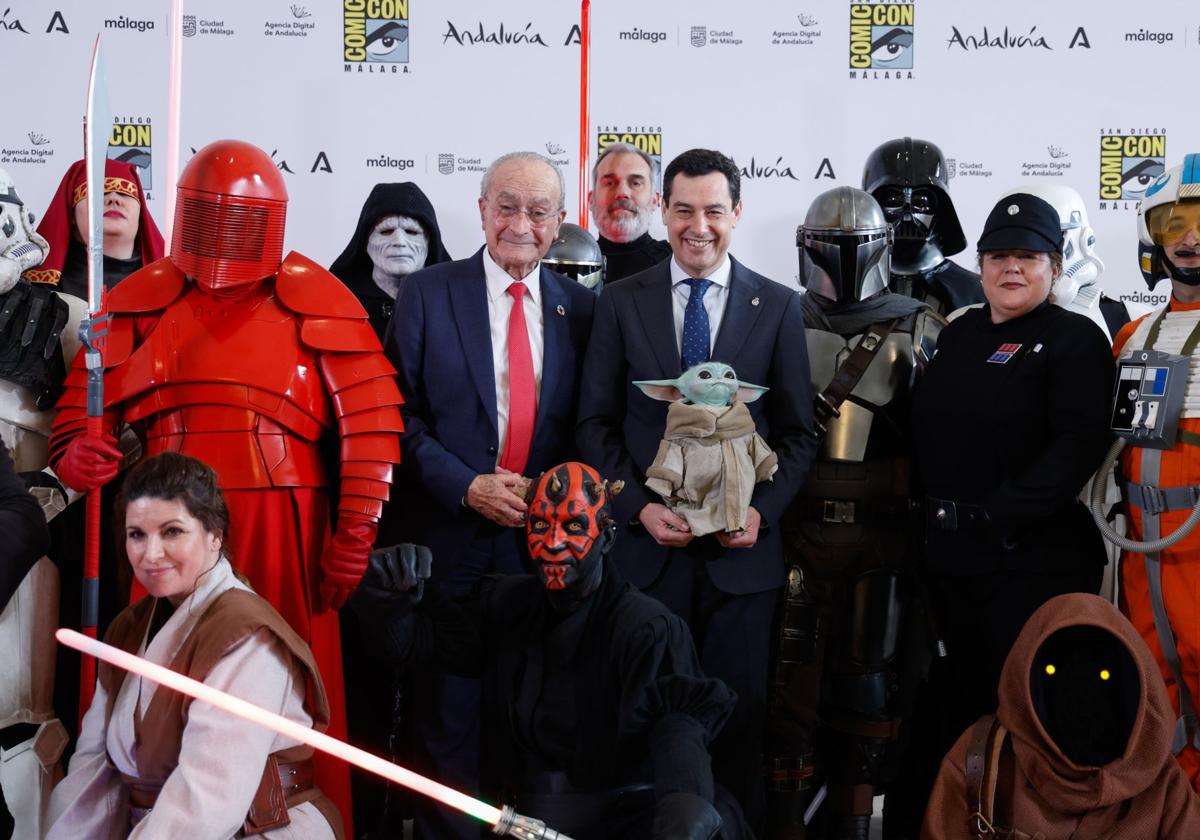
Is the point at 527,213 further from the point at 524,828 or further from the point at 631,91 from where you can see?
the point at 631,91

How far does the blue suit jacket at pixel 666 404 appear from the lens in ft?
10.4

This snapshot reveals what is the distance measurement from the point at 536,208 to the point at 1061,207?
1.70 metres

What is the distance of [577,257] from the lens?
4238 millimetres

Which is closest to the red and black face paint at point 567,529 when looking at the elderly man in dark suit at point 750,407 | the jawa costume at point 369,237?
the elderly man in dark suit at point 750,407

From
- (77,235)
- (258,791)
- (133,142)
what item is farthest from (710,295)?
(133,142)

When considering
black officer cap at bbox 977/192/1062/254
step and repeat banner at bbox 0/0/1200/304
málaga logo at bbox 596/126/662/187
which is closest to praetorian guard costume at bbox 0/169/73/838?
step and repeat banner at bbox 0/0/1200/304

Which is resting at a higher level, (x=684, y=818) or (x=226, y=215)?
(x=226, y=215)

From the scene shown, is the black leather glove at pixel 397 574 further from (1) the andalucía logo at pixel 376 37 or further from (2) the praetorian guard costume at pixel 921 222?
(1) the andalucía logo at pixel 376 37

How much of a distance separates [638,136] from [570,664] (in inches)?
127

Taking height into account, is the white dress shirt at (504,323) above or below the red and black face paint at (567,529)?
above

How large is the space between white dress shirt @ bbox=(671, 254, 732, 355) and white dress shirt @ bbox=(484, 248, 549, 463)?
0.36m

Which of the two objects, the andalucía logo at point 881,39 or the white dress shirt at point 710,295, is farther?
the andalucía logo at point 881,39

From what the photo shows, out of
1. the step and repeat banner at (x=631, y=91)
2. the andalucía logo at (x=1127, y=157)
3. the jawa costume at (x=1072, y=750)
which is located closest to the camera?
the jawa costume at (x=1072, y=750)

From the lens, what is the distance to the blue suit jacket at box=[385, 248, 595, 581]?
3.26m
